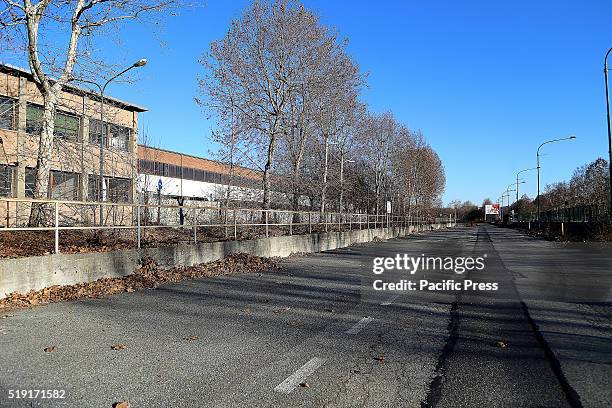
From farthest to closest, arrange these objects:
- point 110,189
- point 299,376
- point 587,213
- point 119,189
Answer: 1. point 587,213
2. point 119,189
3. point 110,189
4. point 299,376

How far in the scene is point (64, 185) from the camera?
64.4 ft

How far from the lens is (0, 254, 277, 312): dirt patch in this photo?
28.6 feet

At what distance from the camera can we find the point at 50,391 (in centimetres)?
443

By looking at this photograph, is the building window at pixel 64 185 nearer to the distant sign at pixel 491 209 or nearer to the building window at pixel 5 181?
the building window at pixel 5 181

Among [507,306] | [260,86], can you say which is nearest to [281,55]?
[260,86]

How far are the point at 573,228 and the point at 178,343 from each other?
38105 mm

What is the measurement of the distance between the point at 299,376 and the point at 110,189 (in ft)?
54.1

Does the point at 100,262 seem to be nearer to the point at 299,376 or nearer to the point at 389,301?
the point at 389,301

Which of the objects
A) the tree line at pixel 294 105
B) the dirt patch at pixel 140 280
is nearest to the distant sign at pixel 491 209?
the tree line at pixel 294 105

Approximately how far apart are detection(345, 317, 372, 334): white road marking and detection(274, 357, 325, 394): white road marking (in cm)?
148

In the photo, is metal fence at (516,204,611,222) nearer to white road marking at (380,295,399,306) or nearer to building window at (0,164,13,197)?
white road marking at (380,295,399,306)

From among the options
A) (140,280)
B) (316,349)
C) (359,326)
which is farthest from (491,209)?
(316,349)

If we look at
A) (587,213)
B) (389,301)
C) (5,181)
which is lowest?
(389,301)

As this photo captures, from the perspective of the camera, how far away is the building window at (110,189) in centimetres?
1842
